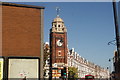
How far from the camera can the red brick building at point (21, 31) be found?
22.4 m

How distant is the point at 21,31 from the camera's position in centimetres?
2316

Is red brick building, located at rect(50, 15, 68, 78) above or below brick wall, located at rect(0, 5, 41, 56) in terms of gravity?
above

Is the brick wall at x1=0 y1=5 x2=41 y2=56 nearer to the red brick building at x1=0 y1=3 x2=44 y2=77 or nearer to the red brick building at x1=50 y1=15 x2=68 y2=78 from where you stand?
the red brick building at x1=0 y1=3 x2=44 y2=77

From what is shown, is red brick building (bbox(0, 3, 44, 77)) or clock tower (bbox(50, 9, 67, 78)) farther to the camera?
clock tower (bbox(50, 9, 67, 78))

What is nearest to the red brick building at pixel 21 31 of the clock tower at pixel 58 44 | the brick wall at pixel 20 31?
the brick wall at pixel 20 31

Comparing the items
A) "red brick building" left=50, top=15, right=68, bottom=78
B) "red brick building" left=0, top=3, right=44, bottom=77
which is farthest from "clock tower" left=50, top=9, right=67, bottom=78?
"red brick building" left=0, top=3, right=44, bottom=77

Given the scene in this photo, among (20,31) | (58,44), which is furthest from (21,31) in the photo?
(58,44)

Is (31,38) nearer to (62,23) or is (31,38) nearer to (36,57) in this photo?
(36,57)

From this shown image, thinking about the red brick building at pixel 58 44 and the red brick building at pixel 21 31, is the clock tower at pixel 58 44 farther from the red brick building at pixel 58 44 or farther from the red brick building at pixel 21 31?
the red brick building at pixel 21 31

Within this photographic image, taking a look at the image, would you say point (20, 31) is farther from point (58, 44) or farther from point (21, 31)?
point (58, 44)

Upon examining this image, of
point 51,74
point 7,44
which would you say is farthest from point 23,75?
point 51,74

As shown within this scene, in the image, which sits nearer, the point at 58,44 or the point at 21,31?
the point at 21,31

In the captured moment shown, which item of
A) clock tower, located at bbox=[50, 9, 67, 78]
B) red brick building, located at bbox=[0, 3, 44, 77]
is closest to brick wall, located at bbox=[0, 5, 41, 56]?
red brick building, located at bbox=[0, 3, 44, 77]

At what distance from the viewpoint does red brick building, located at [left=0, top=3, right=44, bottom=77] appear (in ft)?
73.6
